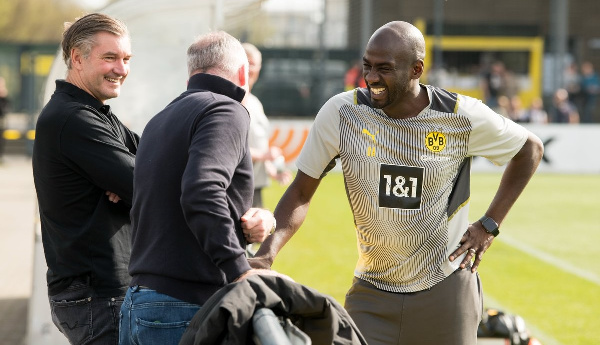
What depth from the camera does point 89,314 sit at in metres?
3.90

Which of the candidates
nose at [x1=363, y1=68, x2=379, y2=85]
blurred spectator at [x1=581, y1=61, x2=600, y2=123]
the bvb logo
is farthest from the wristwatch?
blurred spectator at [x1=581, y1=61, x2=600, y2=123]

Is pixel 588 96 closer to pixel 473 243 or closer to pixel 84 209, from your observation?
pixel 473 243

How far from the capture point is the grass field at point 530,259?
29.1 feet

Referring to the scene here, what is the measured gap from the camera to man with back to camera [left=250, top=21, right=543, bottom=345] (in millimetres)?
4234

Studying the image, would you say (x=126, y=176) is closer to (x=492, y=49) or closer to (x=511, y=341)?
(x=511, y=341)

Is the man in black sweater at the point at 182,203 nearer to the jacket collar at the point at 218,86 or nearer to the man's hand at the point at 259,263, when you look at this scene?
the jacket collar at the point at 218,86

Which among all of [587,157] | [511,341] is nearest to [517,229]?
[511,341]

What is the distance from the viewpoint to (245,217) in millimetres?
3438

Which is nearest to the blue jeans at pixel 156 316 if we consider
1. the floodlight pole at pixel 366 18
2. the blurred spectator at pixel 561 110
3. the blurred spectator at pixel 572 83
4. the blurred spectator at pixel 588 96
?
the blurred spectator at pixel 561 110

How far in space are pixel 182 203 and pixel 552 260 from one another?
953cm

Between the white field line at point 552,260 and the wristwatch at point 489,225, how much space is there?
6461 millimetres

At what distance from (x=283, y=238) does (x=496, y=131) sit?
1097mm

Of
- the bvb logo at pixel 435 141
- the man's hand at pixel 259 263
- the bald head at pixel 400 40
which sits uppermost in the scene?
the bald head at pixel 400 40

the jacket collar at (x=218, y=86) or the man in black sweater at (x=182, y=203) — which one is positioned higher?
the jacket collar at (x=218, y=86)
